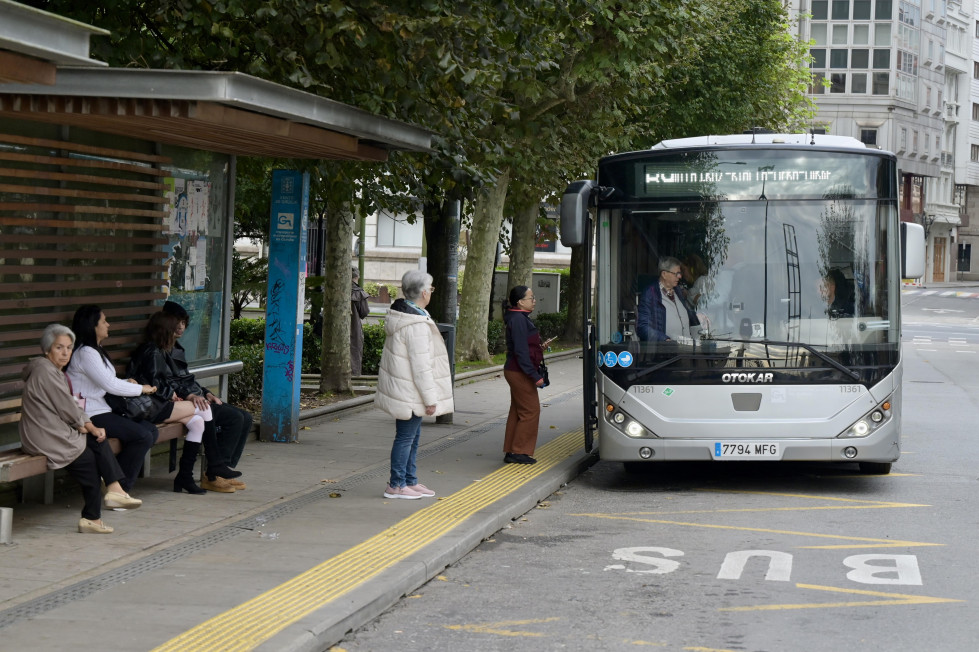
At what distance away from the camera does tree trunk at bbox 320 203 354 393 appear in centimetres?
1728

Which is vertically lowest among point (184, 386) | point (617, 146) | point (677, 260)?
point (184, 386)

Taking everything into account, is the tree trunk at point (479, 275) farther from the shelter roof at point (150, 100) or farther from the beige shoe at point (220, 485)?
the beige shoe at point (220, 485)

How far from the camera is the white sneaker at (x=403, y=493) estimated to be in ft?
32.7

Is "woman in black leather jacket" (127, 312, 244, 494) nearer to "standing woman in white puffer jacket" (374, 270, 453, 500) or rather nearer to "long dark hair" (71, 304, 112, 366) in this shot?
"long dark hair" (71, 304, 112, 366)

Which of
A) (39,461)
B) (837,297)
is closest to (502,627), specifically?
(39,461)

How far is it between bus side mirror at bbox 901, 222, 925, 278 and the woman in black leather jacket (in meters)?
5.49

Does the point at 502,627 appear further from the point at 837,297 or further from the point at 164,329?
the point at 837,297

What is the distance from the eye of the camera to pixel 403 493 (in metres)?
9.98

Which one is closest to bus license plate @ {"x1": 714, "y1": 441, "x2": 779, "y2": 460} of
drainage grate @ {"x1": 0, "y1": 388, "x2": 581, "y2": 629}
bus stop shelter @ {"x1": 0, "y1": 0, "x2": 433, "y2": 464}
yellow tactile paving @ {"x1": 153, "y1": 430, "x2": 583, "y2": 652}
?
yellow tactile paving @ {"x1": 153, "y1": 430, "x2": 583, "y2": 652}

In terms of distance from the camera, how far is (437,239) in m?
20.7

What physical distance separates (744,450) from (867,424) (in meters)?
0.98

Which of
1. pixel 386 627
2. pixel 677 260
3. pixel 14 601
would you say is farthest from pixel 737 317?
pixel 14 601

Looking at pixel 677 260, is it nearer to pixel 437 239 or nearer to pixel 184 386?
pixel 184 386

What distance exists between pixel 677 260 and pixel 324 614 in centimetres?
557
